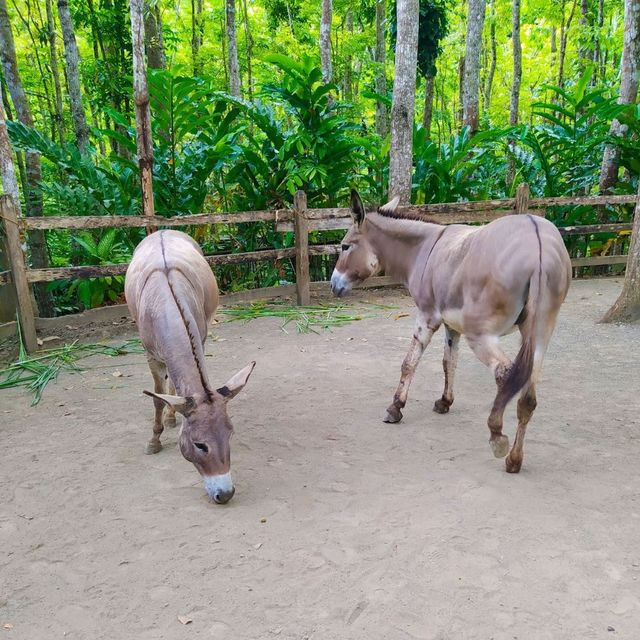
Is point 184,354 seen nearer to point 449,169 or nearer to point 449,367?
point 449,367

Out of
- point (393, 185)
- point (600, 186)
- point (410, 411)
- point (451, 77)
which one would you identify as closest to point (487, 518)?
point (410, 411)

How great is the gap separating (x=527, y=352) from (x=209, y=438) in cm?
187

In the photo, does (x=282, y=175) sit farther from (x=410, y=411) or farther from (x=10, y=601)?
(x=10, y=601)

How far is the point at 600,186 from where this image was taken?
9.65m

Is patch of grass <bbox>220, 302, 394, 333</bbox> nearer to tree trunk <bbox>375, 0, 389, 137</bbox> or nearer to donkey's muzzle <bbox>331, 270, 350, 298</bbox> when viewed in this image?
donkey's muzzle <bbox>331, 270, 350, 298</bbox>

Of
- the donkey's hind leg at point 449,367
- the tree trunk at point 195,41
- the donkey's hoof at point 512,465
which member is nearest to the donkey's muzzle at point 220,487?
the donkey's hoof at point 512,465

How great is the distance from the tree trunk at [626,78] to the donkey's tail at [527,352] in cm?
765

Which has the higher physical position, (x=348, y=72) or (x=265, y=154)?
(x=348, y=72)

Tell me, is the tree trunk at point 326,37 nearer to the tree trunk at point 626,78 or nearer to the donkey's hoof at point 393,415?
the tree trunk at point 626,78

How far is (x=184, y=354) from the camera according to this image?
3156 millimetres

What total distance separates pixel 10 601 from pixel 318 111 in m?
8.25

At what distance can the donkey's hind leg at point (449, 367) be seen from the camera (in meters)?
4.30

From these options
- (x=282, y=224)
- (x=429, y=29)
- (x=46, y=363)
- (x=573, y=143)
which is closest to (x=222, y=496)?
(x=46, y=363)

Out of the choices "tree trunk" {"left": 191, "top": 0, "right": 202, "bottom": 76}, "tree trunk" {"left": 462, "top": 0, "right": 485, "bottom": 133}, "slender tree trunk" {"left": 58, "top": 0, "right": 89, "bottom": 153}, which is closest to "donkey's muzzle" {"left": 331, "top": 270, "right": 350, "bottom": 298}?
"slender tree trunk" {"left": 58, "top": 0, "right": 89, "bottom": 153}
